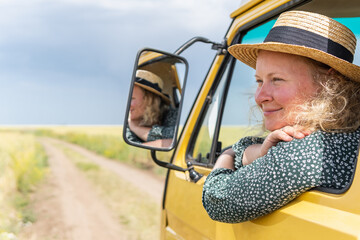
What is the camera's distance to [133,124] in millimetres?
2256

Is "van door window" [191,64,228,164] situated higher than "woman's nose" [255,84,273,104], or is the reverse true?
"woman's nose" [255,84,273,104]

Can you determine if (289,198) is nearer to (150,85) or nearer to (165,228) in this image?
(150,85)

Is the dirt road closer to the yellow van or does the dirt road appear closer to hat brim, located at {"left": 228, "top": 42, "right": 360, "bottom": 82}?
the yellow van

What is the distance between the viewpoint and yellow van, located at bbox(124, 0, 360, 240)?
1165 mm

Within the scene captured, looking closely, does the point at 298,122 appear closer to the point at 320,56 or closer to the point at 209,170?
the point at 320,56

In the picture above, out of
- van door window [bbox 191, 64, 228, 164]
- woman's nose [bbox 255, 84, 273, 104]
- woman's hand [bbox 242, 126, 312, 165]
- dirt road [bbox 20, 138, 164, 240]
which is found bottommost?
dirt road [bbox 20, 138, 164, 240]

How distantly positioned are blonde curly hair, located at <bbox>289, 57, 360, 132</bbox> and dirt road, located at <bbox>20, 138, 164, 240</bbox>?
866 cm

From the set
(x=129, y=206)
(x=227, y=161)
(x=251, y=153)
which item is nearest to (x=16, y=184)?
(x=129, y=206)

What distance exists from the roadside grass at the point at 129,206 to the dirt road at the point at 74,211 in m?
0.25

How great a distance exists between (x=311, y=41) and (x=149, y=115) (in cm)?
116

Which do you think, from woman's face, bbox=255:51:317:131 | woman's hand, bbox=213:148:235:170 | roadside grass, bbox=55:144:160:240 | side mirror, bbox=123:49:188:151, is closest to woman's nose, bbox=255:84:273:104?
woman's face, bbox=255:51:317:131

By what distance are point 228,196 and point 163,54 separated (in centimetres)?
110

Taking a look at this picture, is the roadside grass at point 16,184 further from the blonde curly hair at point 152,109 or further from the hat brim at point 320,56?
the hat brim at point 320,56

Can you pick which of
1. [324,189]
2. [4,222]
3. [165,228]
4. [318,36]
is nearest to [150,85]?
[165,228]
